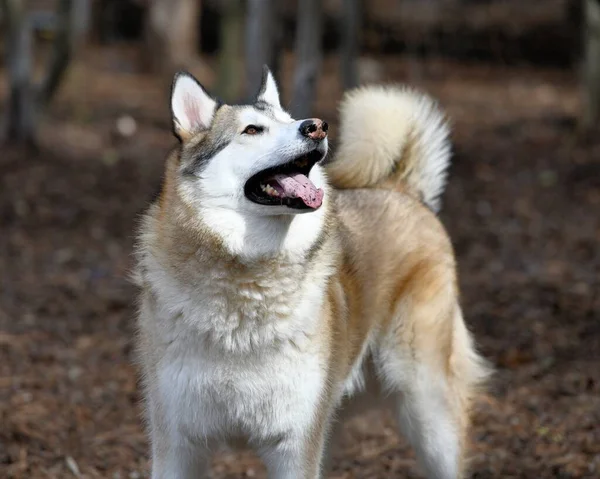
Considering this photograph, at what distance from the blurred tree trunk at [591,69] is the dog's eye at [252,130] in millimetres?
9807

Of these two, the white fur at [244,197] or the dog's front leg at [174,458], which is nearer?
the white fur at [244,197]

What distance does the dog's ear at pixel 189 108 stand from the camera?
405 centimetres

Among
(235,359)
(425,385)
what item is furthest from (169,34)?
(235,359)

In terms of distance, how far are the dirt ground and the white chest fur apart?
1.58 metres

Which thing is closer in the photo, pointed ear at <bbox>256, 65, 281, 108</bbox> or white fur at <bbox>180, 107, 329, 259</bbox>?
white fur at <bbox>180, 107, 329, 259</bbox>

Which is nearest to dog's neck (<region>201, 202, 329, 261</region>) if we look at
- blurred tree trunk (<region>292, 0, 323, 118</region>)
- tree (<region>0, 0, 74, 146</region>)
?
blurred tree trunk (<region>292, 0, 323, 118</region>)

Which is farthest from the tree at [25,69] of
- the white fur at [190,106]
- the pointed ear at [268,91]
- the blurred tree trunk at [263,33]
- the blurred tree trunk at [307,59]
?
the white fur at [190,106]

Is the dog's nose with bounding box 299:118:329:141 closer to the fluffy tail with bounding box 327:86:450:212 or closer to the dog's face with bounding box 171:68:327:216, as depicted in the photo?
the dog's face with bounding box 171:68:327:216

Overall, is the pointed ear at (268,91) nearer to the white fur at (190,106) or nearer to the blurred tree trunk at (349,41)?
the white fur at (190,106)

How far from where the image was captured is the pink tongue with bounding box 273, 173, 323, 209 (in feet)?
12.4

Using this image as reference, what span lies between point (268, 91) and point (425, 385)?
1.48 m

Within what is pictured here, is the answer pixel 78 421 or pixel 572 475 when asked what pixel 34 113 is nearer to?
pixel 78 421

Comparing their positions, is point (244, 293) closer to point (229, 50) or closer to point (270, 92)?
point (270, 92)

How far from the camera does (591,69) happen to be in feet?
42.7
